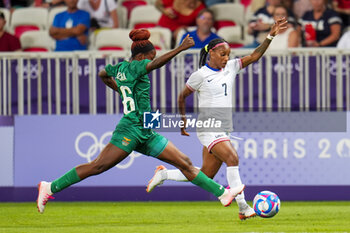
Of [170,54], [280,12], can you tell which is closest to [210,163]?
[170,54]

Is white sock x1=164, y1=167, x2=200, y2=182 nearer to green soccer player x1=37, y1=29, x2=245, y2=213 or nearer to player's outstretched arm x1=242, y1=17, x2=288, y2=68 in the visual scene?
green soccer player x1=37, y1=29, x2=245, y2=213

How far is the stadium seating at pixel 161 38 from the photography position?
1566cm

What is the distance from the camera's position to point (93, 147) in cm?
1428

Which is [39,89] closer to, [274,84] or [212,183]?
[274,84]

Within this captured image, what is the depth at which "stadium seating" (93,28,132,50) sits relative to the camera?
1616 cm

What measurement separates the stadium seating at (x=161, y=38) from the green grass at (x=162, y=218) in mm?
2986

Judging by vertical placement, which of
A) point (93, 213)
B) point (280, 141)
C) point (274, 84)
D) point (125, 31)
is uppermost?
point (125, 31)

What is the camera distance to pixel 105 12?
56.2 ft

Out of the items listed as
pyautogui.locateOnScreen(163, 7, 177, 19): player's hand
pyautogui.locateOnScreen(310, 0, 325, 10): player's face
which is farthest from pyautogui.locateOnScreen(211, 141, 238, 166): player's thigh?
pyautogui.locateOnScreen(163, 7, 177, 19): player's hand

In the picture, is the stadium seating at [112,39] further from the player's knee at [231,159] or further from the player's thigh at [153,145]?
the player's thigh at [153,145]

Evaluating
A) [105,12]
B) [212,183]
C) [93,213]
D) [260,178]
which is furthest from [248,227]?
[105,12]

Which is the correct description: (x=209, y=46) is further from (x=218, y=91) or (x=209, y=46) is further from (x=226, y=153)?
(x=226, y=153)

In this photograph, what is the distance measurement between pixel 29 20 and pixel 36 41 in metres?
1.21

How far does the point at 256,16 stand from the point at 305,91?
2375mm
